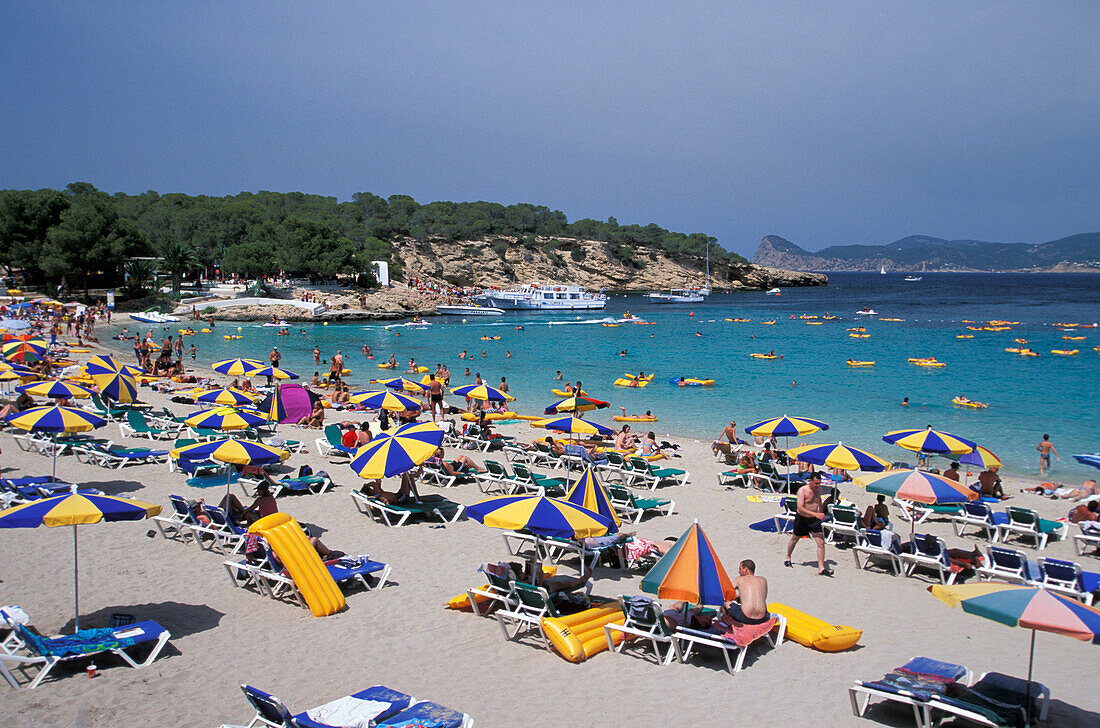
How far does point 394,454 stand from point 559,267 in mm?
112155

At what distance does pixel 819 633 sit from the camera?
23.0 ft

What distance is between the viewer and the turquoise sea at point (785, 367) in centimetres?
2358

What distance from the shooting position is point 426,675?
639cm

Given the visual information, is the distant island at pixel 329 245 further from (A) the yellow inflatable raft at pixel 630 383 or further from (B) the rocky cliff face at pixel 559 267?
(A) the yellow inflatable raft at pixel 630 383

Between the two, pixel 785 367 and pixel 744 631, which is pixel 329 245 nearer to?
pixel 785 367

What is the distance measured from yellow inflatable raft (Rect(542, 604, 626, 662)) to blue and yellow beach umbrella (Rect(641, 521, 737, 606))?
725mm

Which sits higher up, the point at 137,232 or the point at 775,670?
the point at 137,232

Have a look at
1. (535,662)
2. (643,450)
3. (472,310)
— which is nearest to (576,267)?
(472,310)

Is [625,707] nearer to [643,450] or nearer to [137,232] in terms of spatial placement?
[643,450]

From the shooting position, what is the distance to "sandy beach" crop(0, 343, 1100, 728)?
579 cm

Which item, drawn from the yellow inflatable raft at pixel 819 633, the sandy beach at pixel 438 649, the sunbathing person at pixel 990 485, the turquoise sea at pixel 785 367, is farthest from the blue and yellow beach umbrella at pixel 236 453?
the turquoise sea at pixel 785 367

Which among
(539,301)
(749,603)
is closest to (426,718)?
(749,603)

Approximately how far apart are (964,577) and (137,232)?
219 ft

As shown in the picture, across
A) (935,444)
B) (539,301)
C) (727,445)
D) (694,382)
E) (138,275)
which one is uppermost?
(138,275)
